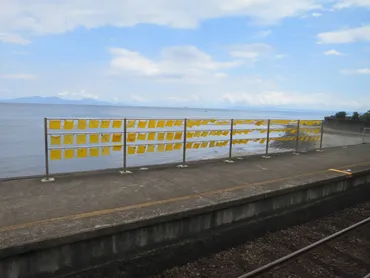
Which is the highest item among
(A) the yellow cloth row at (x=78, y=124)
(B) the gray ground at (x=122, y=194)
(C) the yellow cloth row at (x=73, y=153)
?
(A) the yellow cloth row at (x=78, y=124)

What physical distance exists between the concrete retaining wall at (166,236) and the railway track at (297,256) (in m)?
0.21

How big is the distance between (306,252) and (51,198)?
4.21 meters

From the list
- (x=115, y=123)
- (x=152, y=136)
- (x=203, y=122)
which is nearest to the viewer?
(x=115, y=123)

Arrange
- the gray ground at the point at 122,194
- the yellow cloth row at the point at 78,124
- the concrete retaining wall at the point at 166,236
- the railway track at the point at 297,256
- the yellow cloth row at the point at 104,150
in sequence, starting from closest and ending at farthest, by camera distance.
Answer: the concrete retaining wall at the point at 166,236 → the gray ground at the point at 122,194 → the railway track at the point at 297,256 → the yellow cloth row at the point at 78,124 → the yellow cloth row at the point at 104,150

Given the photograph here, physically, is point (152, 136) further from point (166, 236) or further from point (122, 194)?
point (166, 236)

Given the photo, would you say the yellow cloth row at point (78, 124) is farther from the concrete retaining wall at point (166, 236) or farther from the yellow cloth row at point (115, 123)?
the concrete retaining wall at point (166, 236)

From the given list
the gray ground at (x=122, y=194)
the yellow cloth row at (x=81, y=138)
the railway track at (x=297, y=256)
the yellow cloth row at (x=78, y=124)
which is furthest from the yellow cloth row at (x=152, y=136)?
the railway track at (x=297, y=256)

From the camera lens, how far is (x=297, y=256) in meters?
4.66

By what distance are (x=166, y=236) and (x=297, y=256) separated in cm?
213

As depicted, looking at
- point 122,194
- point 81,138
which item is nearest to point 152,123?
point 81,138

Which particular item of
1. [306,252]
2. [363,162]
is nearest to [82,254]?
[306,252]

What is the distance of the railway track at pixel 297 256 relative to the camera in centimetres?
424

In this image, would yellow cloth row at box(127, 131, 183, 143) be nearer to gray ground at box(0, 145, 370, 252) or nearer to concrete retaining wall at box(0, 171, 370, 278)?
gray ground at box(0, 145, 370, 252)

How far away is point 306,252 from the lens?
15.8ft
